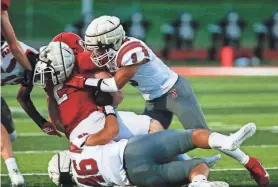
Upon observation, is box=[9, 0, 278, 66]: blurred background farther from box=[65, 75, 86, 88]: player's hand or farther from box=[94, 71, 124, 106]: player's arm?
box=[65, 75, 86, 88]: player's hand

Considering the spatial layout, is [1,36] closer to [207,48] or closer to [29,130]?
[29,130]

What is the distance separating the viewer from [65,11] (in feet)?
69.3

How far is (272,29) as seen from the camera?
20859 millimetres

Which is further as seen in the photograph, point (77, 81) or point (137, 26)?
point (137, 26)

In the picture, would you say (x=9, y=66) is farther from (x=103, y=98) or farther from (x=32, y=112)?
(x=103, y=98)

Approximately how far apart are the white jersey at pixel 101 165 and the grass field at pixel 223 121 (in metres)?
0.97

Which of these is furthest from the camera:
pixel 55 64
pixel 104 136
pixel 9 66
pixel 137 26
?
pixel 137 26

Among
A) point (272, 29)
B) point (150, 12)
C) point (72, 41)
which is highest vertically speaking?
point (72, 41)

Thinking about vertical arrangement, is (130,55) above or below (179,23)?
above

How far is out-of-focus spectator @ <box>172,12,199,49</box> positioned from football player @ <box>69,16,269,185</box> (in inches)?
545

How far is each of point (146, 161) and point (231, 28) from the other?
15.1m

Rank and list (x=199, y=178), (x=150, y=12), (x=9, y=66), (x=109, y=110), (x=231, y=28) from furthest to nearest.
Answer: (x=150, y=12) < (x=231, y=28) < (x=9, y=66) < (x=109, y=110) < (x=199, y=178)

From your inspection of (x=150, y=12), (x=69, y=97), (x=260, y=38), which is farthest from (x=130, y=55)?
(x=150, y=12)

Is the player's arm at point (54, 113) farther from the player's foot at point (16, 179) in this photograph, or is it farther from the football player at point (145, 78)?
the player's foot at point (16, 179)
